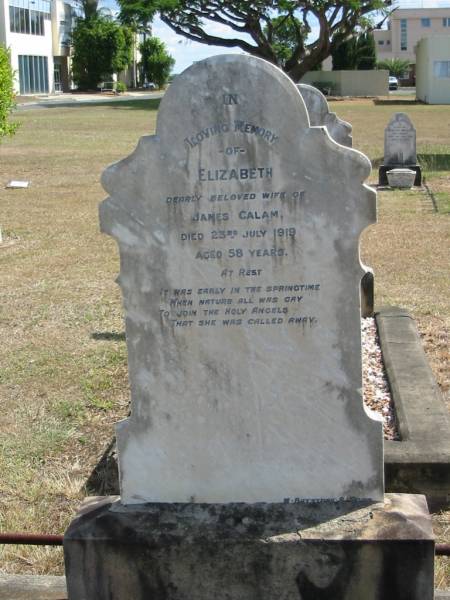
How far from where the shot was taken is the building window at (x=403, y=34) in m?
115

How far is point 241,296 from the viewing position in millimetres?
3342

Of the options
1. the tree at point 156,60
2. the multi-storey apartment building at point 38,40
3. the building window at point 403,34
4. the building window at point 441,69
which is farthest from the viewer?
the building window at point 403,34

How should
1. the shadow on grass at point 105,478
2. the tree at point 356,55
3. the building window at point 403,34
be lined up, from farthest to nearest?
the building window at point 403,34
the tree at point 356,55
the shadow on grass at point 105,478

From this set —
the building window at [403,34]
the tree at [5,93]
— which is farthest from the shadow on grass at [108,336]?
the building window at [403,34]

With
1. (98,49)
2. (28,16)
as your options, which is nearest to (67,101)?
(28,16)

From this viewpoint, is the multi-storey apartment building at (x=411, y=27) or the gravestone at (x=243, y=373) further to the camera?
the multi-storey apartment building at (x=411, y=27)

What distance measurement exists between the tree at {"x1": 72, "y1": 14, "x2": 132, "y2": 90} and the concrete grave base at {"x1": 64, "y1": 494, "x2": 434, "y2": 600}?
70320 millimetres

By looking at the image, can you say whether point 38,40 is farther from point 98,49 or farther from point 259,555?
point 259,555

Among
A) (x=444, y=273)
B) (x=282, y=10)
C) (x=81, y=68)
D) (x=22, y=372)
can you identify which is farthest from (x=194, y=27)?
(x=22, y=372)

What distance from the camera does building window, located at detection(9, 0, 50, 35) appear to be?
64.5 meters

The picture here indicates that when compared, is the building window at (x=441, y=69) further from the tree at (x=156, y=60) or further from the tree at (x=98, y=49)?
the tree at (x=156, y=60)

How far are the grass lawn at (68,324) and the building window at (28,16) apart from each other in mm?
48149

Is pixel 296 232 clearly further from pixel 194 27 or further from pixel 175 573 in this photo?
pixel 194 27

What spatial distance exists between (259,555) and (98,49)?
71532mm
